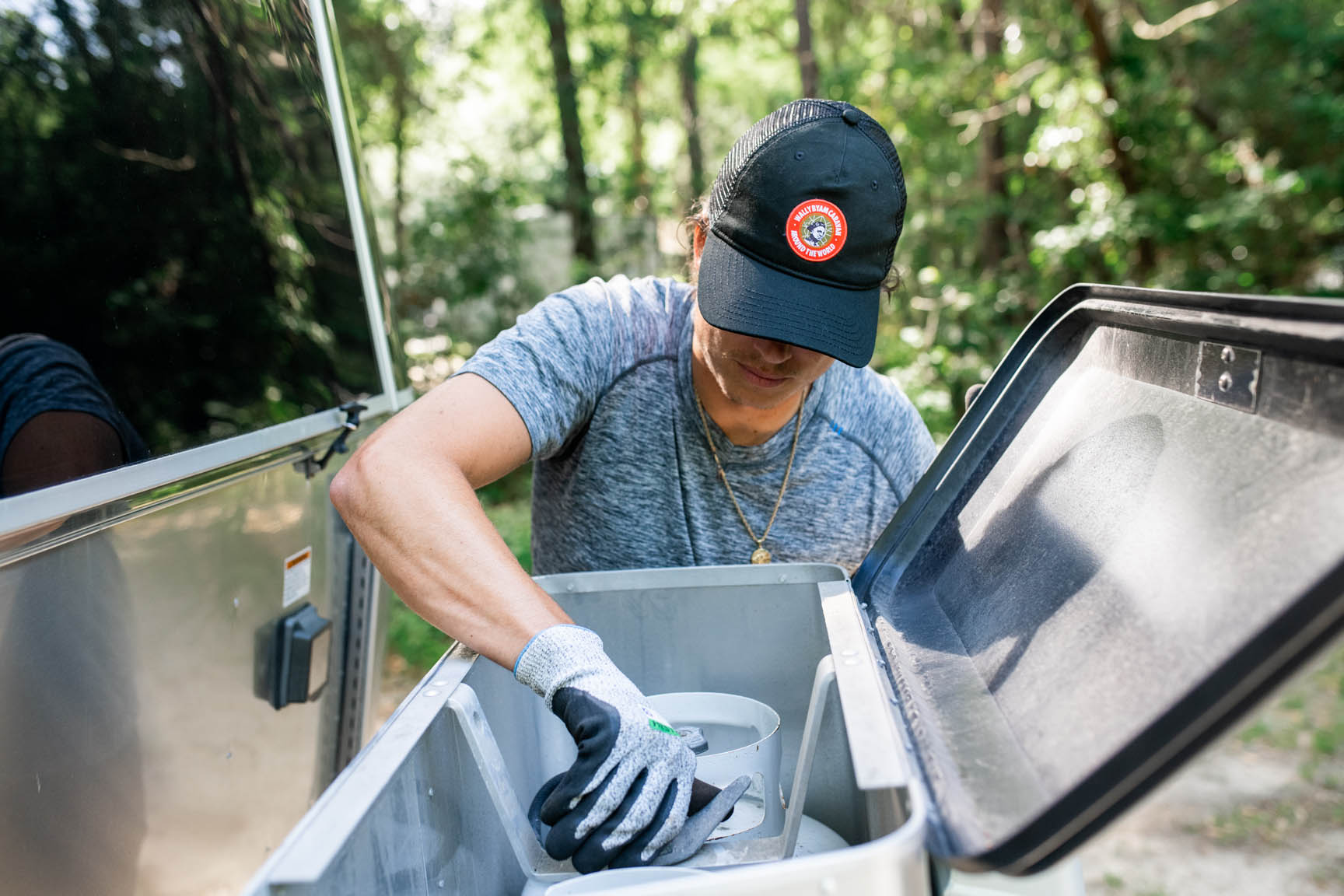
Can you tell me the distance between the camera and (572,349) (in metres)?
1.63

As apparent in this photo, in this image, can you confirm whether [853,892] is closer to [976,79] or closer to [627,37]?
[976,79]

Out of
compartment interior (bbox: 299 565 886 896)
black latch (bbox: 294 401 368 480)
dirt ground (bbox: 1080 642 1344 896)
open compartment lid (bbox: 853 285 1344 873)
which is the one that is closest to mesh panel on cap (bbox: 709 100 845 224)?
open compartment lid (bbox: 853 285 1344 873)

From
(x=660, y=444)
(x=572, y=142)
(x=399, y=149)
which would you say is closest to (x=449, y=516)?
(x=660, y=444)

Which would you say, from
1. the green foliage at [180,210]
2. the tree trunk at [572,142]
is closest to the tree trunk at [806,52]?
the tree trunk at [572,142]

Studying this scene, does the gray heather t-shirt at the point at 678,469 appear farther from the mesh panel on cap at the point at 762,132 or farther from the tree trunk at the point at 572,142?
the tree trunk at the point at 572,142

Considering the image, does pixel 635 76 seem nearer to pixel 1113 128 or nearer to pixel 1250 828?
pixel 1113 128

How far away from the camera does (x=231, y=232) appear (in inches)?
67.3

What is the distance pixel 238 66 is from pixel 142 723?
118 centimetres

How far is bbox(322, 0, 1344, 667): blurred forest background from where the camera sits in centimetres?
708

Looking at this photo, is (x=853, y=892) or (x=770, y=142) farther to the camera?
(x=770, y=142)

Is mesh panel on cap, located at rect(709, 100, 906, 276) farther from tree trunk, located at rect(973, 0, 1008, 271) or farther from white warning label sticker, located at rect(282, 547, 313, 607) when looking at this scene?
tree trunk, located at rect(973, 0, 1008, 271)

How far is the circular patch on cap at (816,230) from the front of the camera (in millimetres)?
1460

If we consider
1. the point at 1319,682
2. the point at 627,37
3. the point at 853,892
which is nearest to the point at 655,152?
the point at 627,37

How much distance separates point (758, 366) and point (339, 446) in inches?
38.3
